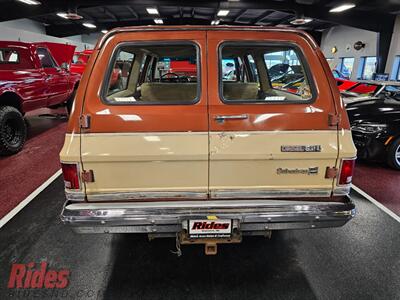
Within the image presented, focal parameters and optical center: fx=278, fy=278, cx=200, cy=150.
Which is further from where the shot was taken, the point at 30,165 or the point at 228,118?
the point at 30,165

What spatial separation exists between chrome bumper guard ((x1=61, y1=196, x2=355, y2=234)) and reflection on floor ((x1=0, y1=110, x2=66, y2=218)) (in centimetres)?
189

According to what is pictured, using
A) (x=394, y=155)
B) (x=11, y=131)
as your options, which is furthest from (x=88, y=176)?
(x=394, y=155)

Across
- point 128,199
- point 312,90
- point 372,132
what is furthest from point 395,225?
point 128,199

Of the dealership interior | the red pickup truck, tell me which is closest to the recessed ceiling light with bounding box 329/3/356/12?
the dealership interior

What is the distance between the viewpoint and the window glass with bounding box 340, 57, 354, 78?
55.9 ft

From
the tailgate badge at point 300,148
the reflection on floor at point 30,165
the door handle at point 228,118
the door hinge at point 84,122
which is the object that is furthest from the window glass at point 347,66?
the door hinge at point 84,122

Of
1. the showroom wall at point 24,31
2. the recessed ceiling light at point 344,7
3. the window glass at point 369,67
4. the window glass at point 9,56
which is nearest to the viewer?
the window glass at point 9,56

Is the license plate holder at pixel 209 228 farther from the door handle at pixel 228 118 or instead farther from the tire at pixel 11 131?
the tire at pixel 11 131

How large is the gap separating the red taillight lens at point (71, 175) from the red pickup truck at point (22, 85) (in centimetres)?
366

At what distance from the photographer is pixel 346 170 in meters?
1.86

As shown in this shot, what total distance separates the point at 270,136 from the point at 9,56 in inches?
246

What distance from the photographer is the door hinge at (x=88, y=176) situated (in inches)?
70.5

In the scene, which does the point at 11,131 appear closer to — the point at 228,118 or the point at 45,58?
the point at 45,58

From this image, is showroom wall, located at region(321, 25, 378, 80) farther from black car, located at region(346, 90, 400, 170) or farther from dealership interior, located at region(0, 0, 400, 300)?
dealership interior, located at region(0, 0, 400, 300)
